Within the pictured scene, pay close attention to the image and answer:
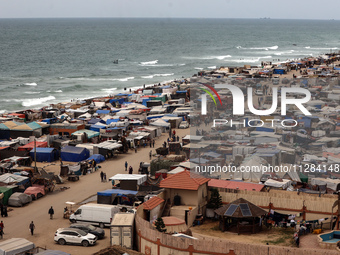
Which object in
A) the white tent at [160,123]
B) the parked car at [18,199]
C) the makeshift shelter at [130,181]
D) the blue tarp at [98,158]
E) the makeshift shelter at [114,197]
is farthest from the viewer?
the white tent at [160,123]

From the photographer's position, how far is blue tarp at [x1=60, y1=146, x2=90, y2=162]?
29188 millimetres

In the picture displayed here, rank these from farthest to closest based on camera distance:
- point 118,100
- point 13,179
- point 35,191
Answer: point 118,100 → point 13,179 → point 35,191

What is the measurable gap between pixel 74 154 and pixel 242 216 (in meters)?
15.4

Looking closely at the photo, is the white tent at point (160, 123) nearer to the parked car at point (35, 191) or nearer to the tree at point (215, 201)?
the parked car at point (35, 191)

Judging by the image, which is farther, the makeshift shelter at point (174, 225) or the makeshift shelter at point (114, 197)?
the makeshift shelter at point (114, 197)

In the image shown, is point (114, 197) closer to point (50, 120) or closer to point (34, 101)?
point (50, 120)

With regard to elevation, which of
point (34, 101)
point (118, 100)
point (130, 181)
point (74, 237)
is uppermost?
point (130, 181)

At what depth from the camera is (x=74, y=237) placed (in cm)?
1753

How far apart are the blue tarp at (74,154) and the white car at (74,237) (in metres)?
11.6

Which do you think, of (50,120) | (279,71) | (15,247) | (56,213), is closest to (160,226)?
(15,247)

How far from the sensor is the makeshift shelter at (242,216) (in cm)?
1572

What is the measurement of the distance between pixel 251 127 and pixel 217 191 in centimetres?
1065

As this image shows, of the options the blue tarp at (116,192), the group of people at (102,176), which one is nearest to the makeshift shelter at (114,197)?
the blue tarp at (116,192)

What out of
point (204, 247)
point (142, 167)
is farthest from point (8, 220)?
point (204, 247)
